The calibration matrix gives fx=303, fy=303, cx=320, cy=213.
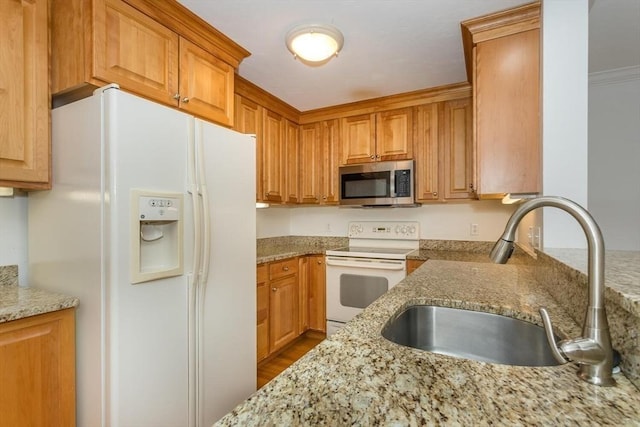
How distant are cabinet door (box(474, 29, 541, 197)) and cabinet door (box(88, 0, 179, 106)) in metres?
1.76

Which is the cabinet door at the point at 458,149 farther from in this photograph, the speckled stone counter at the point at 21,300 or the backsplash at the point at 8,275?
the backsplash at the point at 8,275

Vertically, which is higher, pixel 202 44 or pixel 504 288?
pixel 202 44

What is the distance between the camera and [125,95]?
1.24 metres

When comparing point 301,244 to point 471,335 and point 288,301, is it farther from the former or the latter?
point 471,335

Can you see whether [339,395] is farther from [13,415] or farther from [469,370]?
[13,415]

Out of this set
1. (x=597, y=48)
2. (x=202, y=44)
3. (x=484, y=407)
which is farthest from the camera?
(x=597, y=48)

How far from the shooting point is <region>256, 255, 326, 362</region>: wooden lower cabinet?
2459 mm

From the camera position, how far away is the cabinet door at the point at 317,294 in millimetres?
2992

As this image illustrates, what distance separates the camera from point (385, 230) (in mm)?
3219

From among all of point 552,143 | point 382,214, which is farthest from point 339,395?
point 382,214

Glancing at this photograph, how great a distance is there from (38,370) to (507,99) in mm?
2568

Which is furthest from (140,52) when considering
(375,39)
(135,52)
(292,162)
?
(292,162)

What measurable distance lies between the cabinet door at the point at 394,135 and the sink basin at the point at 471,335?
6.67ft

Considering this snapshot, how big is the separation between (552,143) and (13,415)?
2.59m
